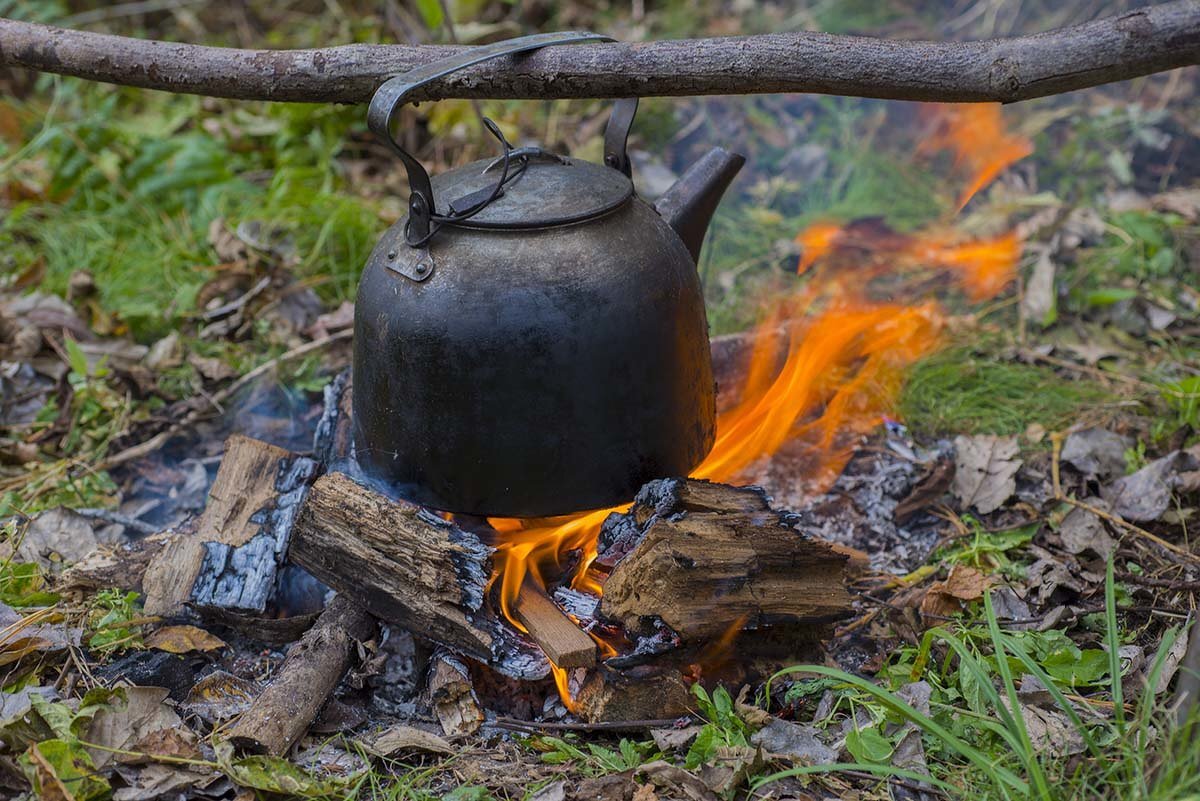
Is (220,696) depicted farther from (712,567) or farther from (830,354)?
(830,354)

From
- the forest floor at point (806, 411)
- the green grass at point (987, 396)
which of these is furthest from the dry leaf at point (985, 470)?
the green grass at point (987, 396)

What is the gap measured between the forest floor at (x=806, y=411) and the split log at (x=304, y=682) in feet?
0.18

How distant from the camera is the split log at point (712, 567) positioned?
2.21 meters

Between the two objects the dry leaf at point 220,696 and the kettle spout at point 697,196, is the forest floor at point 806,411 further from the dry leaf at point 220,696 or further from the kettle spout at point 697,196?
the kettle spout at point 697,196

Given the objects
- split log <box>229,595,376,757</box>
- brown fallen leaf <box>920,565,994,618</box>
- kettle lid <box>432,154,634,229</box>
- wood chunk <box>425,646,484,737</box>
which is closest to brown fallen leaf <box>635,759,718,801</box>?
wood chunk <box>425,646,484,737</box>

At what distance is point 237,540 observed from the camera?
261 cm

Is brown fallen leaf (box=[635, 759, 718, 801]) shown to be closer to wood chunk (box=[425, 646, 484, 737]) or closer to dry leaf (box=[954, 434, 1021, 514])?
wood chunk (box=[425, 646, 484, 737])

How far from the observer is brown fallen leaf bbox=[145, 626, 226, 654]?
2412mm

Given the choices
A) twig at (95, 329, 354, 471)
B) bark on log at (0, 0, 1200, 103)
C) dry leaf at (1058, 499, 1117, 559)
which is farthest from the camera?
twig at (95, 329, 354, 471)

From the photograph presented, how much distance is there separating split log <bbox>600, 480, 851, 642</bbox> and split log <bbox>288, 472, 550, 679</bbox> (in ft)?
0.88

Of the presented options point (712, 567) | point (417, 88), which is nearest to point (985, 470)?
point (712, 567)

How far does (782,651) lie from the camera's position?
7.87ft

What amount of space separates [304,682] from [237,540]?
20.9 inches

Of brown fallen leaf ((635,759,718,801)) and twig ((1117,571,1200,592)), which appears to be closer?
brown fallen leaf ((635,759,718,801))
